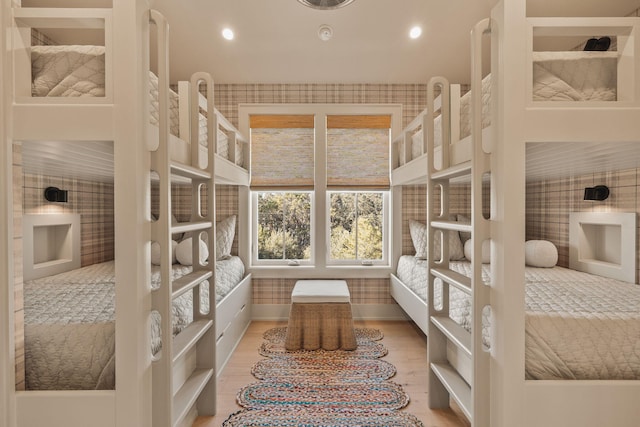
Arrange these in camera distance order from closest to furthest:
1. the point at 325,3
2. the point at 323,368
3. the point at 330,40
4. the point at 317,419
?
the point at 317,419
the point at 325,3
the point at 323,368
the point at 330,40

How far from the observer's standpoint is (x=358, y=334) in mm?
3324

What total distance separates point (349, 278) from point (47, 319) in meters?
2.82

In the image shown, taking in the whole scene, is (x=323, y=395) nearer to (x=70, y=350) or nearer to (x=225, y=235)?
(x=70, y=350)

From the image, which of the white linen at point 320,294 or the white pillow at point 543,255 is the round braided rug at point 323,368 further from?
the white pillow at point 543,255

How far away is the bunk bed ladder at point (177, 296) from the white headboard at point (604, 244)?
284cm

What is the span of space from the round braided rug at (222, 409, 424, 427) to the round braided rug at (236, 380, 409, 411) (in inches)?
2.5

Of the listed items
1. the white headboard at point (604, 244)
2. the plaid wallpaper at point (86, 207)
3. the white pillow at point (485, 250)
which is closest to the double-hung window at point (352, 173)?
the white pillow at point (485, 250)

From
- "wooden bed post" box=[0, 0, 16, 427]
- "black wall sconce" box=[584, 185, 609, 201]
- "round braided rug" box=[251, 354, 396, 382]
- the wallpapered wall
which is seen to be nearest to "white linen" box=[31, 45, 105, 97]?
"wooden bed post" box=[0, 0, 16, 427]

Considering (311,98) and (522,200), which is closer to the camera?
(522,200)

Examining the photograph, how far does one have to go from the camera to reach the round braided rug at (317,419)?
6.22 ft

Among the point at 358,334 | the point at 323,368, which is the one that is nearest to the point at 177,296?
the point at 323,368

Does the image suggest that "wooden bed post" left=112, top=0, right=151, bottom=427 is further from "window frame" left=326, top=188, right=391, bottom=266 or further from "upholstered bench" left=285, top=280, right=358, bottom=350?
"window frame" left=326, top=188, right=391, bottom=266

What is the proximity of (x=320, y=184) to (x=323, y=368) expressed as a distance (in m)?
1.90

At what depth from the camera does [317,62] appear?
11.4 ft
